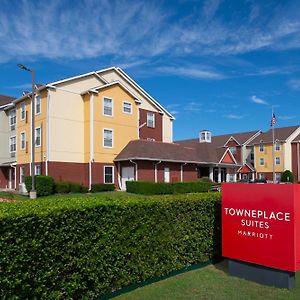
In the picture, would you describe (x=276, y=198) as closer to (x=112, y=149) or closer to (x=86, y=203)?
(x=86, y=203)

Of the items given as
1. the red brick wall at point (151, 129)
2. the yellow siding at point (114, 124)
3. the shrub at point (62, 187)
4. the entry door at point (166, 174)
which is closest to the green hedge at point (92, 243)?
the shrub at point (62, 187)

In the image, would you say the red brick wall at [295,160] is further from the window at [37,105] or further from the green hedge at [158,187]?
the window at [37,105]

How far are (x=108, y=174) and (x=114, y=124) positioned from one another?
4896 mm

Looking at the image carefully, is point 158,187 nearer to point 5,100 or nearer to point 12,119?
point 12,119

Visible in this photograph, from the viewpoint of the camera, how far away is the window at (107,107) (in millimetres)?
32844

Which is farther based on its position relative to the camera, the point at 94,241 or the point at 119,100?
the point at 119,100

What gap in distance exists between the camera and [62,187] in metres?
28.5

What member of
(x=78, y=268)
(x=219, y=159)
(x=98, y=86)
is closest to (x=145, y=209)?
(x=78, y=268)

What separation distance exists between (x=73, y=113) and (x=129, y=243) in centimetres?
2716

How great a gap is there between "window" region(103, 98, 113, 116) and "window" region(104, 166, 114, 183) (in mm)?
5210

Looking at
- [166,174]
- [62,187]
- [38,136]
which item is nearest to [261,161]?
[166,174]

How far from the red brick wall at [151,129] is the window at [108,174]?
20.0 feet

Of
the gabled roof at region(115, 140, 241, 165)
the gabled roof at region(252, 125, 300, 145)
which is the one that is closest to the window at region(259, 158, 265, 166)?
the gabled roof at region(252, 125, 300, 145)

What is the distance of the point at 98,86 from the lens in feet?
108
